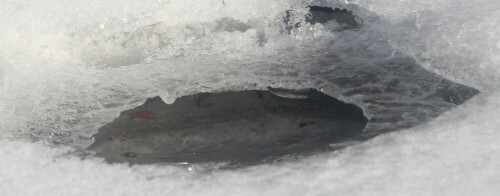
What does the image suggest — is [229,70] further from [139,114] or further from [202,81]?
[139,114]

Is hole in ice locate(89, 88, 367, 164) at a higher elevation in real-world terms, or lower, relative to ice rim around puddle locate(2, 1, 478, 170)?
lower

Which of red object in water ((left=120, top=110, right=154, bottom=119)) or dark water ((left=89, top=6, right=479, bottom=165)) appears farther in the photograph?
red object in water ((left=120, top=110, right=154, bottom=119))

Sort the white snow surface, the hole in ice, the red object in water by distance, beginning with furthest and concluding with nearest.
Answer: the red object in water → the hole in ice → the white snow surface

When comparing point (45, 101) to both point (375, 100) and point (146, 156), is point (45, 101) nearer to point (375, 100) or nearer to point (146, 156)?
point (146, 156)

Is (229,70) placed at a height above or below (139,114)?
above

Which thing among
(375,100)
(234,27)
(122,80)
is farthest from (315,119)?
(122,80)

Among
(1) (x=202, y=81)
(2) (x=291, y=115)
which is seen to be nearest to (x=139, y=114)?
(1) (x=202, y=81)
